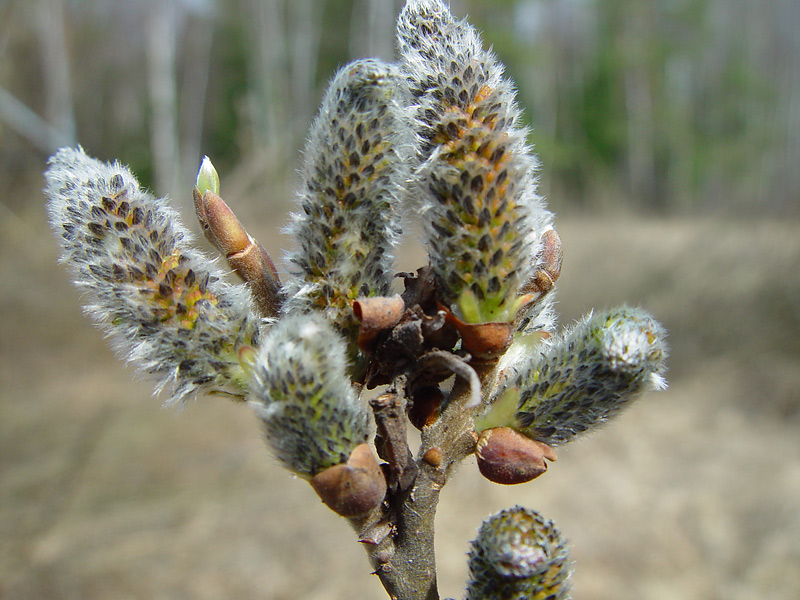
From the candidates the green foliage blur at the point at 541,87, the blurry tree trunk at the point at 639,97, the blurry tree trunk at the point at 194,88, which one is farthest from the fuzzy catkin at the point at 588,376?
the blurry tree trunk at the point at 639,97

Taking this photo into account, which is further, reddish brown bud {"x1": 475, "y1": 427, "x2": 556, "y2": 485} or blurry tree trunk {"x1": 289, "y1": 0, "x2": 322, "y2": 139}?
blurry tree trunk {"x1": 289, "y1": 0, "x2": 322, "y2": 139}

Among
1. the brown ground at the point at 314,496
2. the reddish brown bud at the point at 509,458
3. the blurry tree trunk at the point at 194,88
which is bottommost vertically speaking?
the brown ground at the point at 314,496

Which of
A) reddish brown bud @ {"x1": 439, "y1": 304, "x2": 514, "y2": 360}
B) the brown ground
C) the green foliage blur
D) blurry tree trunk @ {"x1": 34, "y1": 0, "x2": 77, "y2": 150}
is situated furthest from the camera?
the green foliage blur

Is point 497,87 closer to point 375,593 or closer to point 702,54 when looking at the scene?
point 375,593

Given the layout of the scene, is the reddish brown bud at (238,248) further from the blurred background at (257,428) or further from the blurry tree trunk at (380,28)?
the blurry tree trunk at (380,28)

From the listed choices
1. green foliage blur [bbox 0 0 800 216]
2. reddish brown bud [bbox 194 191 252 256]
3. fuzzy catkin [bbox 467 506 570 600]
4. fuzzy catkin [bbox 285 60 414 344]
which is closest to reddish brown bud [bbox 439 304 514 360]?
fuzzy catkin [bbox 285 60 414 344]

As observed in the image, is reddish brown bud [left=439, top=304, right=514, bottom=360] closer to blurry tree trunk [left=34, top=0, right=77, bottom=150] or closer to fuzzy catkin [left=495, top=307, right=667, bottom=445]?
fuzzy catkin [left=495, top=307, right=667, bottom=445]
